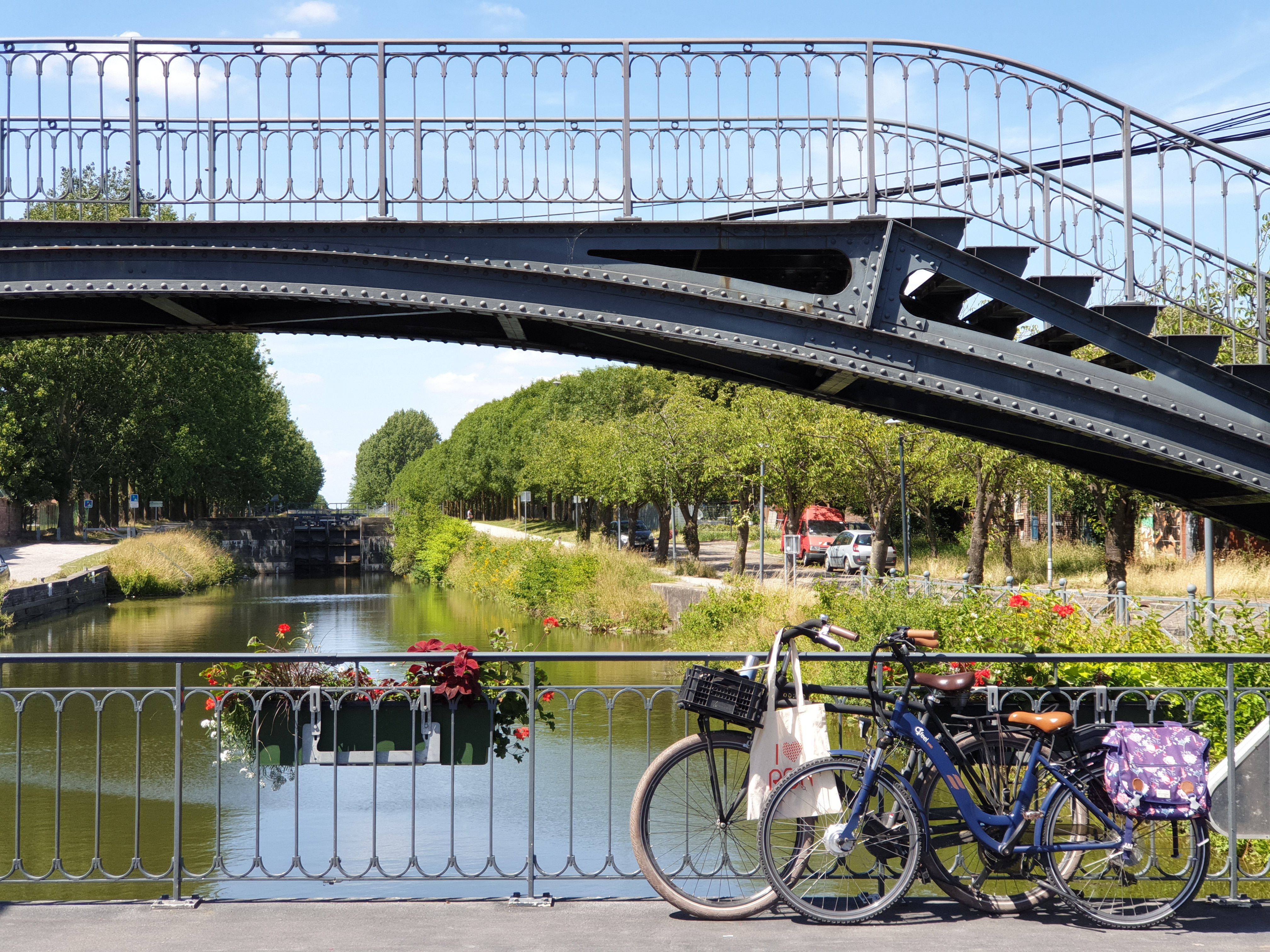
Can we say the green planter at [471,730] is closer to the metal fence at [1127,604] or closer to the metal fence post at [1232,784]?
the metal fence post at [1232,784]

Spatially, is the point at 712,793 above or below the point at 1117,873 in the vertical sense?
above

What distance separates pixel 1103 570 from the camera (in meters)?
29.0

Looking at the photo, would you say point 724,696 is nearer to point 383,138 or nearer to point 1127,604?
point 383,138

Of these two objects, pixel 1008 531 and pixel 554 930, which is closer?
pixel 554 930

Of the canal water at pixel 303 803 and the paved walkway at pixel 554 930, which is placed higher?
the paved walkway at pixel 554 930

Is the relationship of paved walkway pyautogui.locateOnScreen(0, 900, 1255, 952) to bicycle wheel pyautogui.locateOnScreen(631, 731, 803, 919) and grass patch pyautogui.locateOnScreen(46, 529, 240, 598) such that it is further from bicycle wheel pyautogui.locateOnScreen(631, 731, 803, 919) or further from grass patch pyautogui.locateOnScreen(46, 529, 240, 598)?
grass patch pyautogui.locateOnScreen(46, 529, 240, 598)

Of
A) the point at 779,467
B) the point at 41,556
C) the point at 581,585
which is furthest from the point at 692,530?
the point at 41,556

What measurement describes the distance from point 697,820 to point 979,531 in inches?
873

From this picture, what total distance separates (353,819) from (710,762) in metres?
8.96

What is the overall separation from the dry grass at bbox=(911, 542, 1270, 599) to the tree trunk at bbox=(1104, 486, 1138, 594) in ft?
1.29

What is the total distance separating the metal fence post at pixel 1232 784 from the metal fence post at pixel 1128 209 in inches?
124

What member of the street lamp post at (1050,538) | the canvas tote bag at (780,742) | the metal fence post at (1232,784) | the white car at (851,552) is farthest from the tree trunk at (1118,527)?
the canvas tote bag at (780,742)

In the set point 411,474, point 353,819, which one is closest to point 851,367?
point 353,819

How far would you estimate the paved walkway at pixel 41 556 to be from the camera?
40656 millimetres
